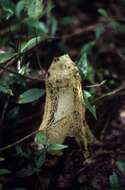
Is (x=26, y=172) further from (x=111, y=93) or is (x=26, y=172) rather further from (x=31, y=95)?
(x=111, y=93)

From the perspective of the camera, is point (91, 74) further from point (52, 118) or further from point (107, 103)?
point (52, 118)

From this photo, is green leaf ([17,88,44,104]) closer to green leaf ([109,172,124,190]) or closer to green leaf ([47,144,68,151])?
green leaf ([47,144,68,151])

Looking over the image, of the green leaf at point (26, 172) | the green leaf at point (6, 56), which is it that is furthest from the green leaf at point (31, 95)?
the green leaf at point (26, 172)

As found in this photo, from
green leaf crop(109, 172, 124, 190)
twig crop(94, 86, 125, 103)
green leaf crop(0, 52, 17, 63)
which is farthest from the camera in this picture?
twig crop(94, 86, 125, 103)

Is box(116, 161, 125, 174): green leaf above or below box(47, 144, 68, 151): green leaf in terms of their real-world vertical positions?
below

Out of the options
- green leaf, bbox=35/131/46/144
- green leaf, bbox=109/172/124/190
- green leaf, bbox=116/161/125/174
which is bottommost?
green leaf, bbox=109/172/124/190

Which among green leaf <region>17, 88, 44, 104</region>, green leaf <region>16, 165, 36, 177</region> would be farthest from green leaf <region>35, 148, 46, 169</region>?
green leaf <region>17, 88, 44, 104</region>

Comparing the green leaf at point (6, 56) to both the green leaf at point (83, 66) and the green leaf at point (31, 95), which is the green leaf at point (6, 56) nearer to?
the green leaf at point (31, 95)

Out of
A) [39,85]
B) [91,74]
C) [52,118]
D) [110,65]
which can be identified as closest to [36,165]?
[52,118]

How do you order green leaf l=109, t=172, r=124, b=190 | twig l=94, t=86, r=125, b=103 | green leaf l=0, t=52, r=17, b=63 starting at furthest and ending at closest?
A: twig l=94, t=86, r=125, b=103
green leaf l=0, t=52, r=17, b=63
green leaf l=109, t=172, r=124, b=190
